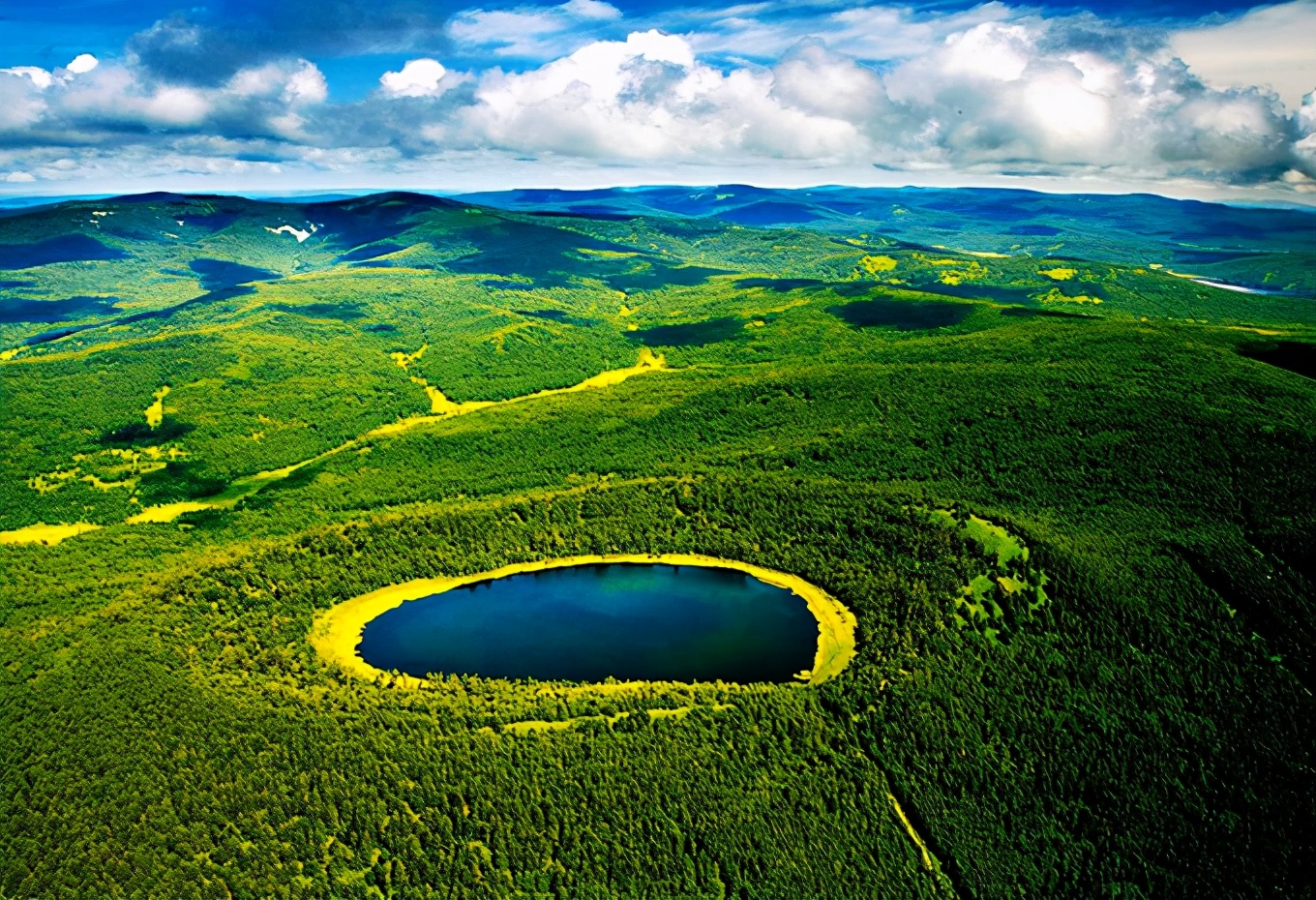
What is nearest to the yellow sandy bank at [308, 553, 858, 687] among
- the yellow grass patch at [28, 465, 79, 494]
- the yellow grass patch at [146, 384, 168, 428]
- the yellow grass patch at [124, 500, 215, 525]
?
the yellow grass patch at [124, 500, 215, 525]

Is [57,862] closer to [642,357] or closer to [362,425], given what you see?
[362,425]

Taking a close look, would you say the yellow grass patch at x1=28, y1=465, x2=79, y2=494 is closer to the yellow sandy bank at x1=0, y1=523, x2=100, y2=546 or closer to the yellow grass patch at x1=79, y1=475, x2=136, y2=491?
the yellow grass patch at x1=79, y1=475, x2=136, y2=491

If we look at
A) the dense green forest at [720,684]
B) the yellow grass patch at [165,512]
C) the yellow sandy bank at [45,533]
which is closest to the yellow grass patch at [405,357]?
the dense green forest at [720,684]

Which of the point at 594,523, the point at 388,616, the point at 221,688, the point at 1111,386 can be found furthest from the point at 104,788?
the point at 1111,386

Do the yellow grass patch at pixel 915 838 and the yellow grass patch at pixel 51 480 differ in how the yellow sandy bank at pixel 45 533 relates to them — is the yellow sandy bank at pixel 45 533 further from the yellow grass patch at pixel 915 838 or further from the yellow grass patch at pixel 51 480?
the yellow grass patch at pixel 915 838

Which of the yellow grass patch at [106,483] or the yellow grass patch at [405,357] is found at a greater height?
the yellow grass patch at [405,357]

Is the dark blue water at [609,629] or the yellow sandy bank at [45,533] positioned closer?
the dark blue water at [609,629]
